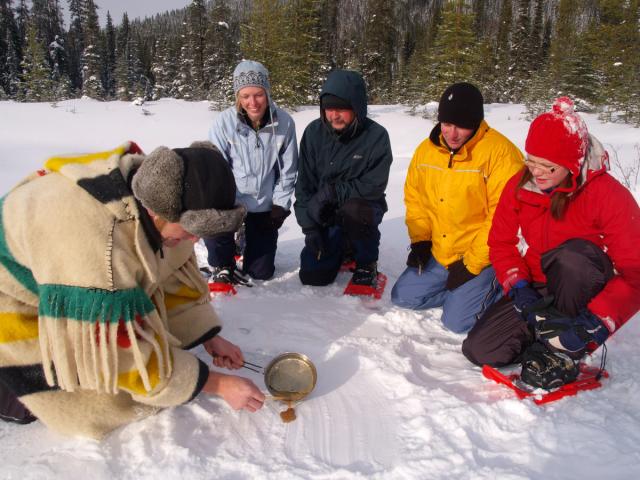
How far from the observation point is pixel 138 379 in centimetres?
162

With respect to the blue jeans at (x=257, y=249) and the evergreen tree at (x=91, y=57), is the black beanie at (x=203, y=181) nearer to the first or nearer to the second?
the blue jeans at (x=257, y=249)

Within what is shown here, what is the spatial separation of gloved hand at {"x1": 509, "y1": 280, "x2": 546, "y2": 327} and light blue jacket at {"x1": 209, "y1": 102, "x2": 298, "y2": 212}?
193cm

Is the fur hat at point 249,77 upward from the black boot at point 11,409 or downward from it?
upward

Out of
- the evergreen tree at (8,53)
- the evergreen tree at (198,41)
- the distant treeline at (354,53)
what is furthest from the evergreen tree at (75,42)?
the evergreen tree at (198,41)

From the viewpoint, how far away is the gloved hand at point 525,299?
2361 millimetres

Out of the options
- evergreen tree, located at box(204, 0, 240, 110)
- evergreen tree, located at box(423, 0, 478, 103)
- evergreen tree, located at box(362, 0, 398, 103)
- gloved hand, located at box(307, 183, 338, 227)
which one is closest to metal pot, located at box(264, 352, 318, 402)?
gloved hand, located at box(307, 183, 338, 227)

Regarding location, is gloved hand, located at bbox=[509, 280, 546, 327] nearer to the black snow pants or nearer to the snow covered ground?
the black snow pants

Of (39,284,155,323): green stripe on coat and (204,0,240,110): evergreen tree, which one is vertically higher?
(204,0,240,110): evergreen tree

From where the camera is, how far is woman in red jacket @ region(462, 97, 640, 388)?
2135 millimetres

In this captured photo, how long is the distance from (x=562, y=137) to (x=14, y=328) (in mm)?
2484

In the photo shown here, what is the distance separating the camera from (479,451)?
71.9 inches

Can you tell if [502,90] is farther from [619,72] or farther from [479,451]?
[479,451]

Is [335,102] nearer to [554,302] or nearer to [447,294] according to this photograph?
[447,294]

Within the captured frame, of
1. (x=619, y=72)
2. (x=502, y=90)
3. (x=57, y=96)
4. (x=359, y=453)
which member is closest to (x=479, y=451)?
(x=359, y=453)
